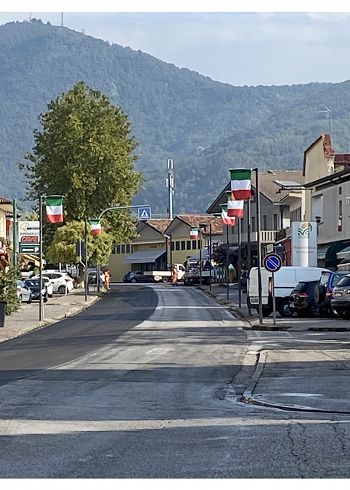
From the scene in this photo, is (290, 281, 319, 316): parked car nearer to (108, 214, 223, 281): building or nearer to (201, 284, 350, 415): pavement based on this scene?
(201, 284, 350, 415): pavement

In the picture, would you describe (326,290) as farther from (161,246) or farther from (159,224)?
(159,224)

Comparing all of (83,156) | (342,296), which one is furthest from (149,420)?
(83,156)

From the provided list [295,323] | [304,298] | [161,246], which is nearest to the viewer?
[295,323]

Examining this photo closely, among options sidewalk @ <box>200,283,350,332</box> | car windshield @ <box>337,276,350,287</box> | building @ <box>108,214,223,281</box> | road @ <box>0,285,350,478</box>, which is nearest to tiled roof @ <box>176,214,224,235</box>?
building @ <box>108,214,223,281</box>

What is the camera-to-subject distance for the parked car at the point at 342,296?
37.0 meters

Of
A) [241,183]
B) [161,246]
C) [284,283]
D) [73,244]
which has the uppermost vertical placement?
[241,183]

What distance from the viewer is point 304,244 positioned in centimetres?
5262

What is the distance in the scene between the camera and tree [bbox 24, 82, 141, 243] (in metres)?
82.4

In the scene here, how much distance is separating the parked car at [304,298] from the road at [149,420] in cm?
1290

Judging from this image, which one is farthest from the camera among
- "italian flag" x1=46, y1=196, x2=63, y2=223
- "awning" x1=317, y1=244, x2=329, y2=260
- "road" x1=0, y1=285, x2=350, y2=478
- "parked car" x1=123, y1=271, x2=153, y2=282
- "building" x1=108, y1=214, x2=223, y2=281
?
"building" x1=108, y1=214, x2=223, y2=281

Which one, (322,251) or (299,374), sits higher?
(322,251)

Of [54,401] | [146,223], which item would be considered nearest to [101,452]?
[54,401]

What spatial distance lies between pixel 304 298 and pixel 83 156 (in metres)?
43.3

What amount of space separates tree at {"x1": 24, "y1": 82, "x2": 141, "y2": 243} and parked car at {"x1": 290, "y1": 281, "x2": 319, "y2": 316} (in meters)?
41.4
